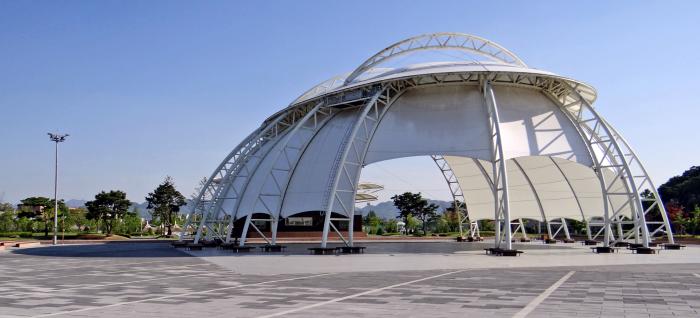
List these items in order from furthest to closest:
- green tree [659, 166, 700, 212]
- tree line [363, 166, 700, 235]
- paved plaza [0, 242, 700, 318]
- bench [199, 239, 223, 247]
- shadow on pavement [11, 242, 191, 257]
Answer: green tree [659, 166, 700, 212] < tree line [363, 166, 700, 235] < bench [199, 239, 223, 247] < shadow on pavement [11, 242, 191, 257] < paved plaza [0, 242, 700, 318]

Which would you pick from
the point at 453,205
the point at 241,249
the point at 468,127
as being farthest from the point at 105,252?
the point at 453,205

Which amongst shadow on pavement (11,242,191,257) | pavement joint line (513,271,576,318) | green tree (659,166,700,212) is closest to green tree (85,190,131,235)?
shadow on pavement (11,242,191,257)

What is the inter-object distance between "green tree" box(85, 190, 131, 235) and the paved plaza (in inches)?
2844

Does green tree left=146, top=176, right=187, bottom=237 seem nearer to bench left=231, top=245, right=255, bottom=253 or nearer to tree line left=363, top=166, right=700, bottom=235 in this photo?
tree line left=363, top=166, right=700, bottom=235

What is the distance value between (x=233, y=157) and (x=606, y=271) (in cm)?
2998

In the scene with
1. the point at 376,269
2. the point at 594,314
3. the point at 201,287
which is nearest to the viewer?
the point at 594,314

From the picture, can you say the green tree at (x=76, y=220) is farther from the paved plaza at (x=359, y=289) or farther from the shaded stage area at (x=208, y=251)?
the paved plaza at (x=359, y=289)

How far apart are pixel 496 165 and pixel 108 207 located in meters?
79.4

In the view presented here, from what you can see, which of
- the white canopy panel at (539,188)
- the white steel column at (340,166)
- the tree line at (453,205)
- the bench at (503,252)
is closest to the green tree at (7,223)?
the tree line at (453,205)

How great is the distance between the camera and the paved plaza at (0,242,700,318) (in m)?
13.0

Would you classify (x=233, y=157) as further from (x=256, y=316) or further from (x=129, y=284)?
(x=256, y=316)

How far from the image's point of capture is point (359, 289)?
677 inches

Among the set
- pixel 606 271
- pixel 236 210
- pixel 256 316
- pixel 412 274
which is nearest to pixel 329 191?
pixel 236 210

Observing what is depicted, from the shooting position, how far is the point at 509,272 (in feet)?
72.4
